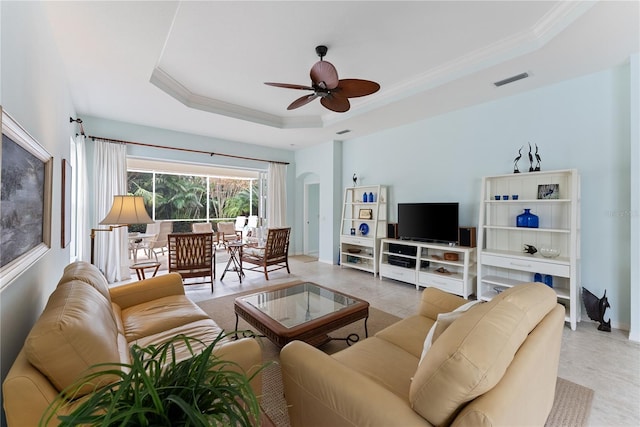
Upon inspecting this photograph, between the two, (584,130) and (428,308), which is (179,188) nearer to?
(428,308)

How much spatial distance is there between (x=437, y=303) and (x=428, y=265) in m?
2.50

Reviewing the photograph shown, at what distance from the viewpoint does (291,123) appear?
16.2 ft

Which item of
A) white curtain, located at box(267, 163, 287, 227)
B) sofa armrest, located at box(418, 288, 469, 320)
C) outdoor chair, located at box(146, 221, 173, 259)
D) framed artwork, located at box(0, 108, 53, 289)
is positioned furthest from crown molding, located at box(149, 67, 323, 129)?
sofa armrest, located at box(418, 288, 469, 320)

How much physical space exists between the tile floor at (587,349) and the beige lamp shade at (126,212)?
5.06ft

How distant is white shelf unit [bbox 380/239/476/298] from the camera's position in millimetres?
3777

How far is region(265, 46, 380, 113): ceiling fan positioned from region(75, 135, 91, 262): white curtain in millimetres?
3573

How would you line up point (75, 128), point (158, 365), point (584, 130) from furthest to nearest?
point (75, 128)
point (584, 130)
point (158, 365)

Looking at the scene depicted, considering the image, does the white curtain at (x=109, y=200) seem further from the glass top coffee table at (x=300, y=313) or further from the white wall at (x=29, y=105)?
the glass top coffee table at (x=300, y=313)

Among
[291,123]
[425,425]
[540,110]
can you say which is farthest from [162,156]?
[540,110]

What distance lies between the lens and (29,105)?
1.58 m

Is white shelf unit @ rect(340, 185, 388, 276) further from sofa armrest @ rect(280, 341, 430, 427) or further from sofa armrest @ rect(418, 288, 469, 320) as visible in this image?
sofa armrest @ rect(280, 341, 430, 427)

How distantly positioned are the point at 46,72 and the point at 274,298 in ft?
8.53

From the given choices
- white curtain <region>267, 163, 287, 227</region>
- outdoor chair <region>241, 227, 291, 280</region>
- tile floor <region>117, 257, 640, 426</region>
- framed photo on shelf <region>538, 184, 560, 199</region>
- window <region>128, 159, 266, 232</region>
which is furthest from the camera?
window <region>128, 159, 266, 232</region>

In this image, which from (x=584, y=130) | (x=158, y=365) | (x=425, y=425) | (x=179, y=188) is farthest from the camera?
(x=179, y=188)
